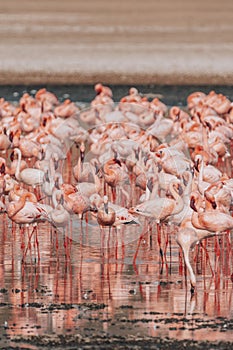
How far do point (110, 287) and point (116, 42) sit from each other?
21813 millimetres

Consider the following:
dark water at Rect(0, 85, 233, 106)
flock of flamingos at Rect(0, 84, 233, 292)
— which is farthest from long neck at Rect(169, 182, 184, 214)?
dark water at Rect(0, 85, 233, 106)

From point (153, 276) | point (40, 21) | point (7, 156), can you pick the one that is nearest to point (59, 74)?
point (40, 21)

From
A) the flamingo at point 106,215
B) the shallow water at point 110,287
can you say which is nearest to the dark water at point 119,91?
the shallow water at point 110,287

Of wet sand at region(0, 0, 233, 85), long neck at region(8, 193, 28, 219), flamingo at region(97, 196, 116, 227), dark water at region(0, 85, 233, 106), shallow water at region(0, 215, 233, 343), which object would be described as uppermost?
wet sand at region(0, 0, 233, 85)

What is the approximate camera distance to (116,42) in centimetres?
2977

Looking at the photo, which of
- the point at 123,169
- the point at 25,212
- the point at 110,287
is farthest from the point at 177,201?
the point at 123,169

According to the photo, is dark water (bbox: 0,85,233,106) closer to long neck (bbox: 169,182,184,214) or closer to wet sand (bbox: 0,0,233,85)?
wet sand (bbox: 0,0,233,85)

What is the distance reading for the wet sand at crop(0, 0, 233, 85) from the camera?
2525cm

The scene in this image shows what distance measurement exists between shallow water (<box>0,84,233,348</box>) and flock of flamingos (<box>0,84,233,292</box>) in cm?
20

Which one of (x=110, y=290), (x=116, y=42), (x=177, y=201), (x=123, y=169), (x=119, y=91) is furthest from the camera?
(x=116, y=42)

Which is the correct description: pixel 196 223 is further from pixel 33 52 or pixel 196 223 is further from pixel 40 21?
pixel 40 21

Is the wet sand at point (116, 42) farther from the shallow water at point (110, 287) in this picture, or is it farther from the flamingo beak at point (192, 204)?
the flamingo beak at point (192, 204)

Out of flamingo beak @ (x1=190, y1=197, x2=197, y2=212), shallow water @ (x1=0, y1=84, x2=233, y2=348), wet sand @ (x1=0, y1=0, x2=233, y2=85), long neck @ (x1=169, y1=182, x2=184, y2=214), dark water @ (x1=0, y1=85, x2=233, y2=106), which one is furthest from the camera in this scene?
wet sand @ (x1=0, y1=0, x2=233, y2=85)

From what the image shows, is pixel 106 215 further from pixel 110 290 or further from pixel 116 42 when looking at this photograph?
pixel 116 42
